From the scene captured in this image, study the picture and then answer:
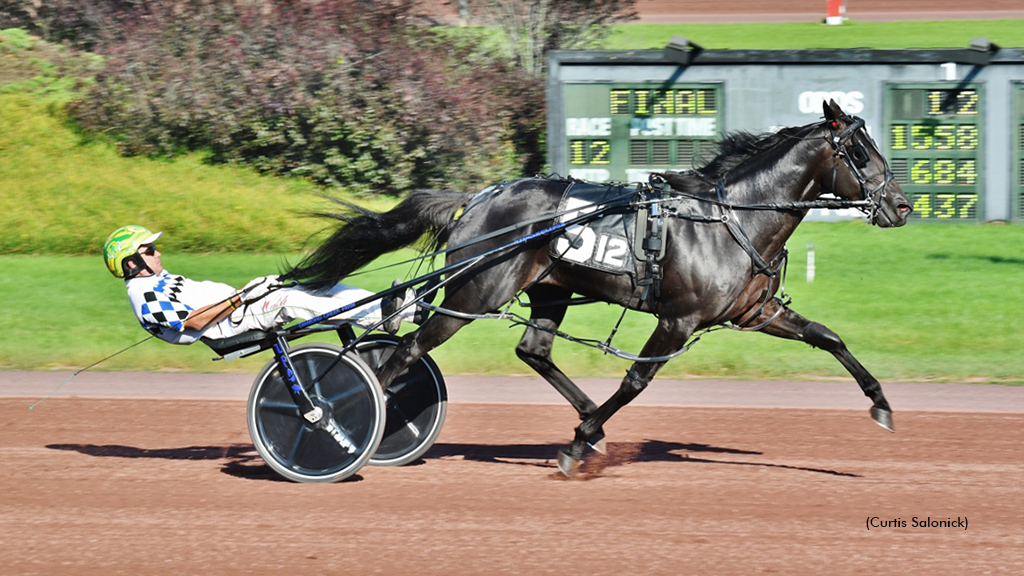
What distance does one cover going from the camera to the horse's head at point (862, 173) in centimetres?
588

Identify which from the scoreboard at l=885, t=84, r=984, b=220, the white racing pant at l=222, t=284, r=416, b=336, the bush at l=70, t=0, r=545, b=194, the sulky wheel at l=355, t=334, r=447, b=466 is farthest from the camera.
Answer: the bush at l=70, t=0, r=545, b=194

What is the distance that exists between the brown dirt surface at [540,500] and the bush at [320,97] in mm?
9178

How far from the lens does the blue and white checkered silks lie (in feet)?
19.2

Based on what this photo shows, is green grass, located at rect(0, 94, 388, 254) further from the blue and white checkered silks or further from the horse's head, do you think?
the horse's head

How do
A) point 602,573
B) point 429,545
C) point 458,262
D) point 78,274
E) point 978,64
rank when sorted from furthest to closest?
point 978,64 → point 78,274 → point 458,262 → point 429,545 → point 602,573

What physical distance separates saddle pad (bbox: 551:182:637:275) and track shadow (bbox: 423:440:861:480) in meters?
1.12

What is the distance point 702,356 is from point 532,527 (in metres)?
4.46

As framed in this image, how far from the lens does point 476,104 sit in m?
16.5

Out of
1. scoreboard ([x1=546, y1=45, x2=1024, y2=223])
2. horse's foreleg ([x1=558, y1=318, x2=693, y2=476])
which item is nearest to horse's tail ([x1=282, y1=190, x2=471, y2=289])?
horse's foreleg ([x1=558, y1=318, x2=693, y2=476])

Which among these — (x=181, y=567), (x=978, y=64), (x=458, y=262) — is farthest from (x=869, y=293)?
(x=181, y=567)

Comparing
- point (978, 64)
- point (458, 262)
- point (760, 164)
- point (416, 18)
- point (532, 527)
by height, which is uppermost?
point (416, 18)

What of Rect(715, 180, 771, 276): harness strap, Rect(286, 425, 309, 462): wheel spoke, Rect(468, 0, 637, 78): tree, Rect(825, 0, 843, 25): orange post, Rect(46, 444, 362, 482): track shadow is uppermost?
Rect(825, 0, 843, 25): orange post

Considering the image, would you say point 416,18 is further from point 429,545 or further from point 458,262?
point 429,545

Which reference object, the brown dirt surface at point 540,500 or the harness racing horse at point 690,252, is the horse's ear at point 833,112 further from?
the brown dirt surface at point 540,500
